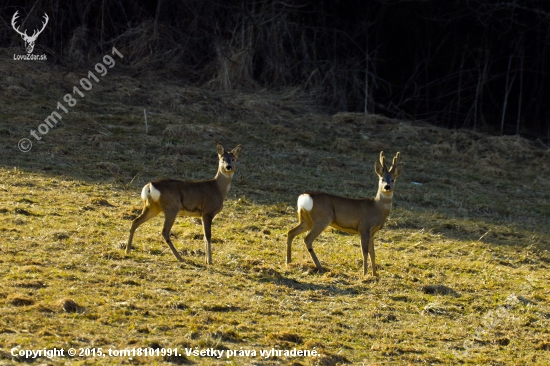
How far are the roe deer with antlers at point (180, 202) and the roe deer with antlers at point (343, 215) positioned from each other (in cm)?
97

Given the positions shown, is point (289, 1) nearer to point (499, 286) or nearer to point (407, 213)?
point (407, 213)

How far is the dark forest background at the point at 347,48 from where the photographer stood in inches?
818

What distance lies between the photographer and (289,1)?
2258 cm

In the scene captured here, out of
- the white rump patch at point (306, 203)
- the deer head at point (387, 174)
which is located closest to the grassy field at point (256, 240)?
the white rump patch at point (306, 203)

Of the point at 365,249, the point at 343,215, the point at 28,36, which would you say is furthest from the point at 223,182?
the point at 28,36

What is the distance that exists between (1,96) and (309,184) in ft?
22.9

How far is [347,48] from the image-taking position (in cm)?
2325

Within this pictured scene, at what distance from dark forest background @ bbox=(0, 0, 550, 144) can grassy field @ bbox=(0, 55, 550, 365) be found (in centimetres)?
135

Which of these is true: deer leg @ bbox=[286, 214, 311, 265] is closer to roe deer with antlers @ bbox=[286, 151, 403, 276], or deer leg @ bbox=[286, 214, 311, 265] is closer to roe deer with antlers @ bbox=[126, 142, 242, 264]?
roe deer with antlers @ bbox=[286, 151, 403, 276]

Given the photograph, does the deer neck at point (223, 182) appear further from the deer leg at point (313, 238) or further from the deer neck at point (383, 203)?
the deer neck at point (383, 203)

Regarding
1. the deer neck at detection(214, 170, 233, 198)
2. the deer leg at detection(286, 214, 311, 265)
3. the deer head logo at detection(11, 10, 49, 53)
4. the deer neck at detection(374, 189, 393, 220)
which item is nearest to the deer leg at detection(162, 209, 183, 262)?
the deer neck at detection(214, 170, 233, 198)

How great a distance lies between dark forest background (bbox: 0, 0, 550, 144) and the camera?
2078 cm

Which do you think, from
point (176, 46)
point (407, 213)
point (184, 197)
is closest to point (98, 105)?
point (176, 46)

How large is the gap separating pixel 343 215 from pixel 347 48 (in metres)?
14.4
